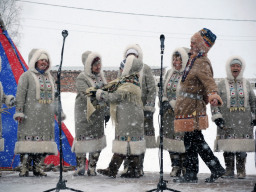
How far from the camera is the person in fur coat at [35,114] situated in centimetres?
A: 459

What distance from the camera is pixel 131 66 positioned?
14.4 ft

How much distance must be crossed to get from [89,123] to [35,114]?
671mm

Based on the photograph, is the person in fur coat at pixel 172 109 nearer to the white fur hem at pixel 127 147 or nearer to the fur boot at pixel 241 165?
the white fur hem at pixel 127 147

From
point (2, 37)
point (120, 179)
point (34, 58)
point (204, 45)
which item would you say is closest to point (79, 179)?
point (120, 179)

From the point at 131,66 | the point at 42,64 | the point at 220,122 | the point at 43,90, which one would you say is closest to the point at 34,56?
the point at 42,64

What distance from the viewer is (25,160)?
4.65 meters

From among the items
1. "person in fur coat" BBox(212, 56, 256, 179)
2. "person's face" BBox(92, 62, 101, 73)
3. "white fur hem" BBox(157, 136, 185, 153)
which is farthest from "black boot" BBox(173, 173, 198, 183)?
"person's face" BBox(92, 62, 101, 73)

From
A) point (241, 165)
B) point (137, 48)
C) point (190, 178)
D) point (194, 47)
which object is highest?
point (137, 48)

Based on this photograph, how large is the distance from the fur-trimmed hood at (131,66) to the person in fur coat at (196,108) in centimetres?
71

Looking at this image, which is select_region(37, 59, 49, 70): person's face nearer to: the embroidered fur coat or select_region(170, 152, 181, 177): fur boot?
select_region(170, 152, 181, 177): fur boot

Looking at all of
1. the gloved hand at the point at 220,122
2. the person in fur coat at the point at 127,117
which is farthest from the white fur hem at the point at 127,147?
the gloved hand at the point at 220,122

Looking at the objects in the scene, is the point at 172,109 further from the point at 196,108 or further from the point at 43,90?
the point at 43,90

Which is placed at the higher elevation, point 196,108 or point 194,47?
point 194,47

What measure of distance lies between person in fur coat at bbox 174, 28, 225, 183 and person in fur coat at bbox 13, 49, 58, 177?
5.64 feet
